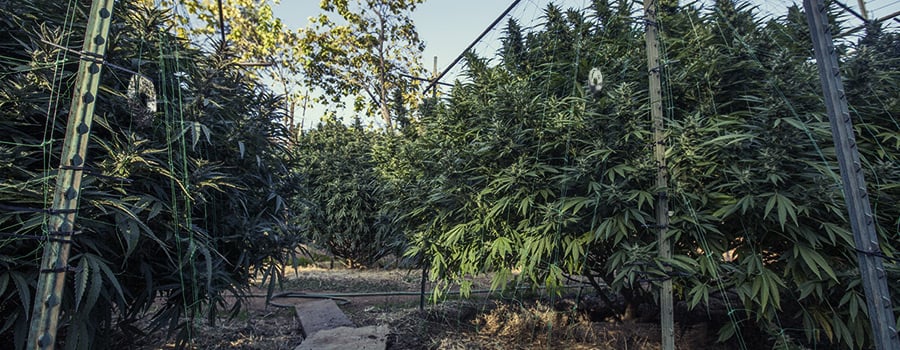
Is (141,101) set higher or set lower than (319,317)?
higher

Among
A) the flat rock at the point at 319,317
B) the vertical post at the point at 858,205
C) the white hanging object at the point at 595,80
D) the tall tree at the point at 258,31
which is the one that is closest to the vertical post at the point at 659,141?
the white hanging object at the point at 595,80

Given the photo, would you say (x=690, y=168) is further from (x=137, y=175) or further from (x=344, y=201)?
(x=344, y=201)

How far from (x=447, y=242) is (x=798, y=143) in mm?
1796

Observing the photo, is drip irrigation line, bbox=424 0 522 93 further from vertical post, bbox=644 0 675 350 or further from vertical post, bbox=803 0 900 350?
vertical post, bbox=803 0 900 350

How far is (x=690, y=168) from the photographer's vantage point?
182 centimetres

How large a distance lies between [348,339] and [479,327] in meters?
0.96

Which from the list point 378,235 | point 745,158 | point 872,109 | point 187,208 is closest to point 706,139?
point 745,158

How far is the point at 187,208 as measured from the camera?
1643 millimetres

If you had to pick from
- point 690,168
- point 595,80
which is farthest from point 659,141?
point 595,80

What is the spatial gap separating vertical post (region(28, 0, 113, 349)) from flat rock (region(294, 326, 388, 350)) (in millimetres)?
1575

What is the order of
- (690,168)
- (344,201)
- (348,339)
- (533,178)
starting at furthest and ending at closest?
(344,201)
(348,339)
(533,178)
(690,168)

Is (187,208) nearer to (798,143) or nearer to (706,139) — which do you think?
(706,139)

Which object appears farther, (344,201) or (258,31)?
(258,31)

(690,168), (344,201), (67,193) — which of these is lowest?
(67,193)
